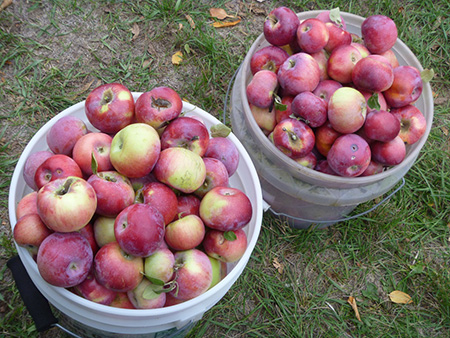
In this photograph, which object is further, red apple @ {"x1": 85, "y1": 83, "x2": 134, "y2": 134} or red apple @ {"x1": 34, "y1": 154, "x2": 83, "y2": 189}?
red apple @ {"x1": 85, "y1": 83, "x2": 134, "y2": 134}

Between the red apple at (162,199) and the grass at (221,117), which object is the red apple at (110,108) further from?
the grass at (221,117)

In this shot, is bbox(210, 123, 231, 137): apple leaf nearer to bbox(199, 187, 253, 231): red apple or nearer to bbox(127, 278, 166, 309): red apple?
bbox(199, 187, 253, 231): red apple

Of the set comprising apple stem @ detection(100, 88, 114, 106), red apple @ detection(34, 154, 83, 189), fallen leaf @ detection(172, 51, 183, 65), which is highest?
apple stem @ detection(100, 88, 114, 106)

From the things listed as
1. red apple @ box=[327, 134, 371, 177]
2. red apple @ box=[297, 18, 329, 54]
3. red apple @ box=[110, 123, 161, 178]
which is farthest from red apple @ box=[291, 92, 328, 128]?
red apple @ box=[110, 123, 161, 178]

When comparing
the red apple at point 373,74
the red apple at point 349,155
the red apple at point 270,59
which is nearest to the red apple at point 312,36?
the red apple at point 270,59

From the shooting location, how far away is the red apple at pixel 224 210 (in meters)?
1.48

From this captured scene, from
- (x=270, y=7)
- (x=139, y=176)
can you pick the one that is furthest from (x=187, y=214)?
(x=270, y=7)

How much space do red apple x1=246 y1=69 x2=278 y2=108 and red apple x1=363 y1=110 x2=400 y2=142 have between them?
Answer: 1.59 ft

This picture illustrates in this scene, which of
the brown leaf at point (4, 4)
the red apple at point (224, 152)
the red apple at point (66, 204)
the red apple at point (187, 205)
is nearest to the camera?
the red apple at point (66, 204)

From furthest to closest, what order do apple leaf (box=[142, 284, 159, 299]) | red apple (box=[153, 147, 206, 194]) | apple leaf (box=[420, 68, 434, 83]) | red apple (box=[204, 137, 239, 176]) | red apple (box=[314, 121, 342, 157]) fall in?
apple leaf (box=[420, 68, 434, 83]) < red apple (box=[314, 121, 342, 157]) < red apple (box=[204, 137, 239, 176]) < red apple (box=[153, 147, 206, 194]) < apple leaf (box=[142, 284, 159, 299])

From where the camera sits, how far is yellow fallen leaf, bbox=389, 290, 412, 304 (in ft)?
7.63

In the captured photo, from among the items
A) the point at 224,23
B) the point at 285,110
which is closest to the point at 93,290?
the point at 285,110

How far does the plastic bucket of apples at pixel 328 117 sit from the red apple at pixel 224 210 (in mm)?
482

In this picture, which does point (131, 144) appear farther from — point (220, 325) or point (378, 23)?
→ point (378, 23)
